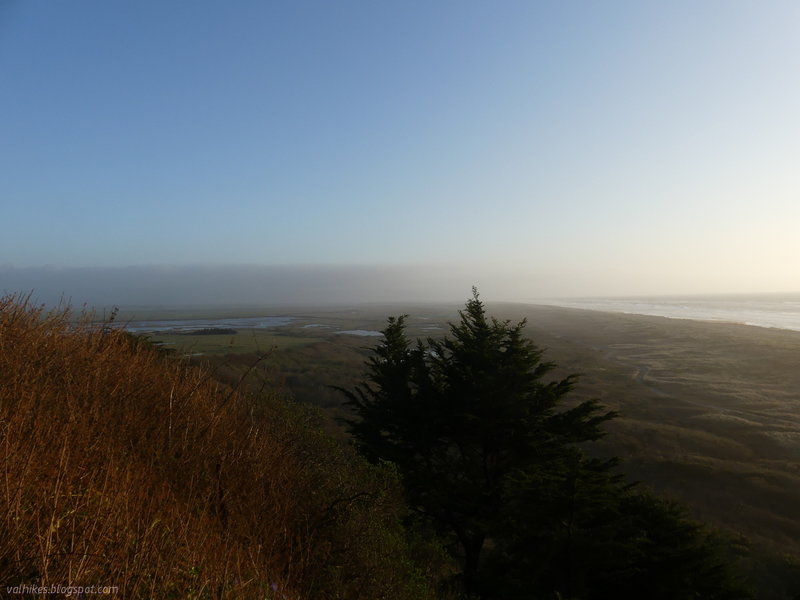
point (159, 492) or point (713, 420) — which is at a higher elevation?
point (159, 492)

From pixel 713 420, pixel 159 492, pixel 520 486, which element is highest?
pixel 159 492

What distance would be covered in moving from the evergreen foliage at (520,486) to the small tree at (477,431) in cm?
5

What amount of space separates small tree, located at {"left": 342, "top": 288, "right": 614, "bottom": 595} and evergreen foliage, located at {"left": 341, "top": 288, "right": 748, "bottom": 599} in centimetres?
5

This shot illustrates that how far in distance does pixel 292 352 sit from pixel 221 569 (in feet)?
212

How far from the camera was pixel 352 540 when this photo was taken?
8.99 meters

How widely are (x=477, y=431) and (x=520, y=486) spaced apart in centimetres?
413

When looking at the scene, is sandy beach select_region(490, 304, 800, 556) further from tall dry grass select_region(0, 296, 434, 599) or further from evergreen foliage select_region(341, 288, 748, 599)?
tall dry grass select_region(0, 296, 434, 599)

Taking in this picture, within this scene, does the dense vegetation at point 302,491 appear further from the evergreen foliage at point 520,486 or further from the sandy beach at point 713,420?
the sandy beach at point 713,420

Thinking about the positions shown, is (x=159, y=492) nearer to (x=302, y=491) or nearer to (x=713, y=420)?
(x=302, y=491)

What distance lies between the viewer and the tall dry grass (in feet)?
13.0

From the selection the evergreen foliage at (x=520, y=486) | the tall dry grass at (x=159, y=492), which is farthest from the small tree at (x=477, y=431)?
the tall dry grass at (x=159, y=492)

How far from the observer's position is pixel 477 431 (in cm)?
1625

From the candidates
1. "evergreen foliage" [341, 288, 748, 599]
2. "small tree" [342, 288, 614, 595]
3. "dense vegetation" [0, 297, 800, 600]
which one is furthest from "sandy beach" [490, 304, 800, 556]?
"small tree" [342, 288, 614, 595]

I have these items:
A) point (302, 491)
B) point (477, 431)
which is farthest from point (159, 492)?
point (477, 431)
